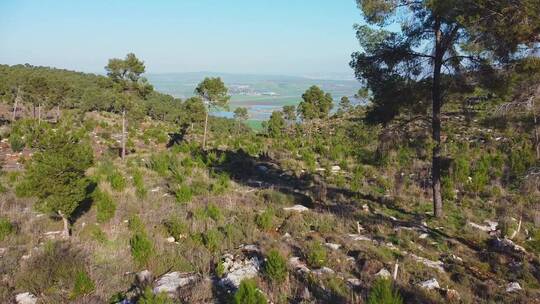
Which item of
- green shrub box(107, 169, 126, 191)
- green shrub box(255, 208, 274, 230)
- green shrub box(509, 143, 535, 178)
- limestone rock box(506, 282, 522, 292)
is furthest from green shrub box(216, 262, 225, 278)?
green shrub box(509, 143, 535, 178)

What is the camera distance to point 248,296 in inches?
229

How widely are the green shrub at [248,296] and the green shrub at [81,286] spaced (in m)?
2.70

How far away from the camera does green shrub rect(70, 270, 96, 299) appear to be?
6746 millimetres

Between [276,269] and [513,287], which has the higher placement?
[276,269]

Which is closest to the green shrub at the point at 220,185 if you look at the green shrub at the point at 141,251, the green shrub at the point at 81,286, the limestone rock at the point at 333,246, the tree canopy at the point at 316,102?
the limestone rock at the point at 333,246

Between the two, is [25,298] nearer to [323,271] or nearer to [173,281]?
[173,281]

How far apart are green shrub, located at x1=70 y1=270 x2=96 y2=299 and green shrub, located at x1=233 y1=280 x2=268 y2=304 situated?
8.86ft

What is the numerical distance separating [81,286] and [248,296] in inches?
116

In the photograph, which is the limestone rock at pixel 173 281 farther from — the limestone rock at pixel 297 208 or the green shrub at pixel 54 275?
the limestone rock at pixel 297 208

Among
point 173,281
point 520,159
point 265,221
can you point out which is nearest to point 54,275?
point 173,281

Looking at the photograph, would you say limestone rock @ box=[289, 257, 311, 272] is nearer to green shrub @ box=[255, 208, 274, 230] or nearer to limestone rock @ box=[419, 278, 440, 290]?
limestone rock @ box=[419, 278, 440, 290]

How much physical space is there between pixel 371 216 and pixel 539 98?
641 cm

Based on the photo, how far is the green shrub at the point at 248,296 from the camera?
5.77 metres

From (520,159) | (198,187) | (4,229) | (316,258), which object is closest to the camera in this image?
(316,258)
